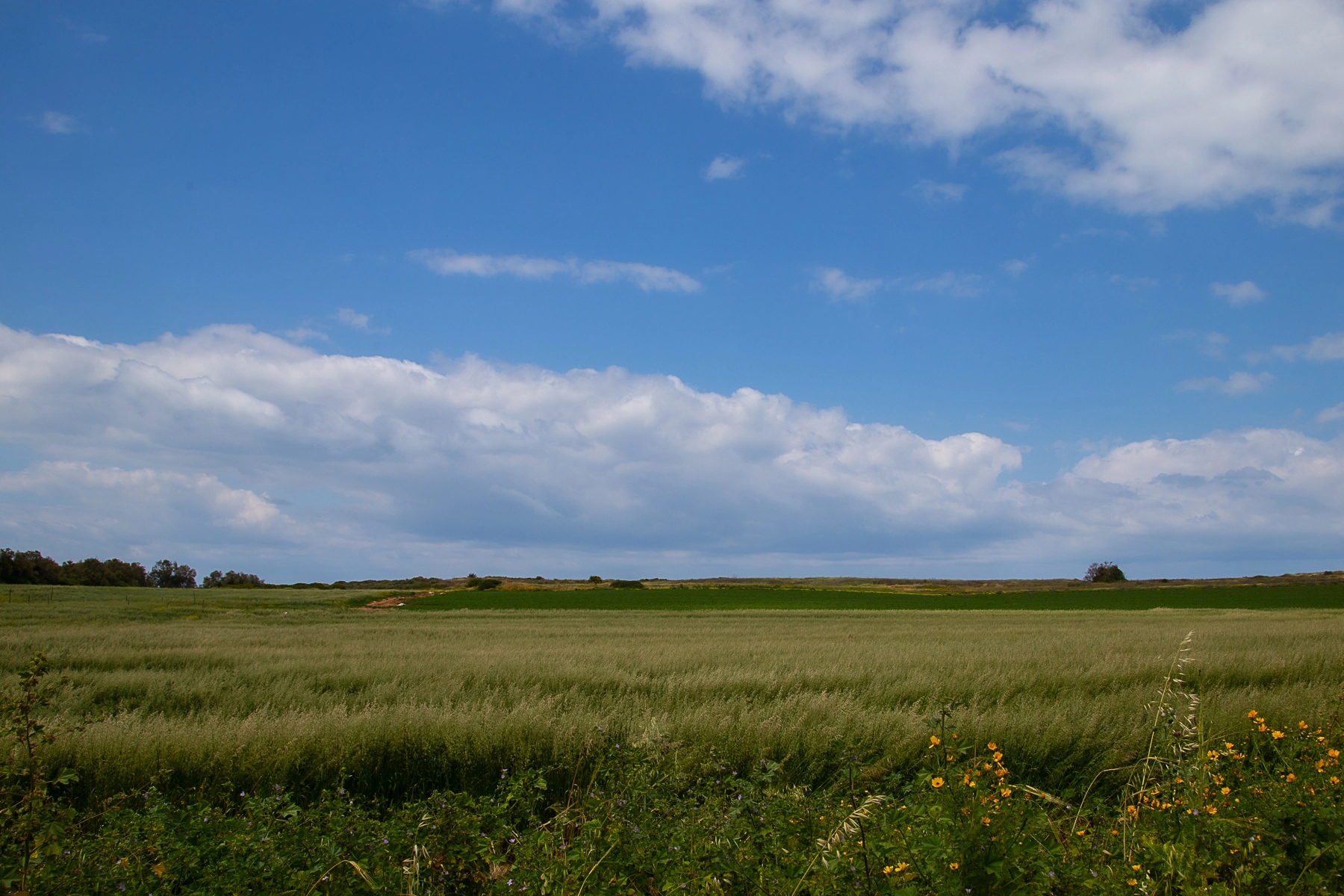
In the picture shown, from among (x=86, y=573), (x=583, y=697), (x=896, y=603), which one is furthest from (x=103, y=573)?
(x=583, y=697)

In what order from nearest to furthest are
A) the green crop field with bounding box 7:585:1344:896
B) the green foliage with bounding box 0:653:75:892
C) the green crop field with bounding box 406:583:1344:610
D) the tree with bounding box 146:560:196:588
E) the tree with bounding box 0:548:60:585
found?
the green foliage with bounding box 0:653:75:892, the green crop field with bounding box 7:585:1344:896, the green crop field with bounding box 406:583:1344:610, the tree with bounding box 0:548:60:585, the tree with bounding box 146:560:196:588

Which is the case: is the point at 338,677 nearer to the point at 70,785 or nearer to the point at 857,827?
the point at 70,785

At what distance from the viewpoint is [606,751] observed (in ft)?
17.6

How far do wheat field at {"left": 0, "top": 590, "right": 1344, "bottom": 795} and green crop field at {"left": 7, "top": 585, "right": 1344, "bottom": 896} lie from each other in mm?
37

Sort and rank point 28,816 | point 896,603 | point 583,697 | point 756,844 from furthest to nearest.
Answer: point 896,603 < point 583,697 < point 756,844 < point 28,816

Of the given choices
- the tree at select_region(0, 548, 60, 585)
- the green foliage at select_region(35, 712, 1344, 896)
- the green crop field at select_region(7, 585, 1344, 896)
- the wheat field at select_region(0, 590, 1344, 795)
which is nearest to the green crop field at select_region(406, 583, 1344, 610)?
the wheat field at select_region(0, 590, 1344, 795)

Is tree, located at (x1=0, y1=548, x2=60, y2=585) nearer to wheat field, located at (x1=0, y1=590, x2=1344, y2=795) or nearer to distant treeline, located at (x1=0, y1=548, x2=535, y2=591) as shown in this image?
distant treeline, located at (x1=0, y1=548, x2=535, y2=591)

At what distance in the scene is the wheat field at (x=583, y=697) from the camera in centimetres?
560

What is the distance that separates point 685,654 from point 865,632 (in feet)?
36.7

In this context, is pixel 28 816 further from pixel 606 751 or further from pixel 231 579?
pixel 231 579

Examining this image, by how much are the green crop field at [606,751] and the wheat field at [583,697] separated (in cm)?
4

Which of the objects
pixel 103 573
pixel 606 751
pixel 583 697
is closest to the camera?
pixel 606 751

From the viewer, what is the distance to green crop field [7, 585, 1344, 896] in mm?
3404

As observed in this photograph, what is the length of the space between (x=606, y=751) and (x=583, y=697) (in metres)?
2.50
